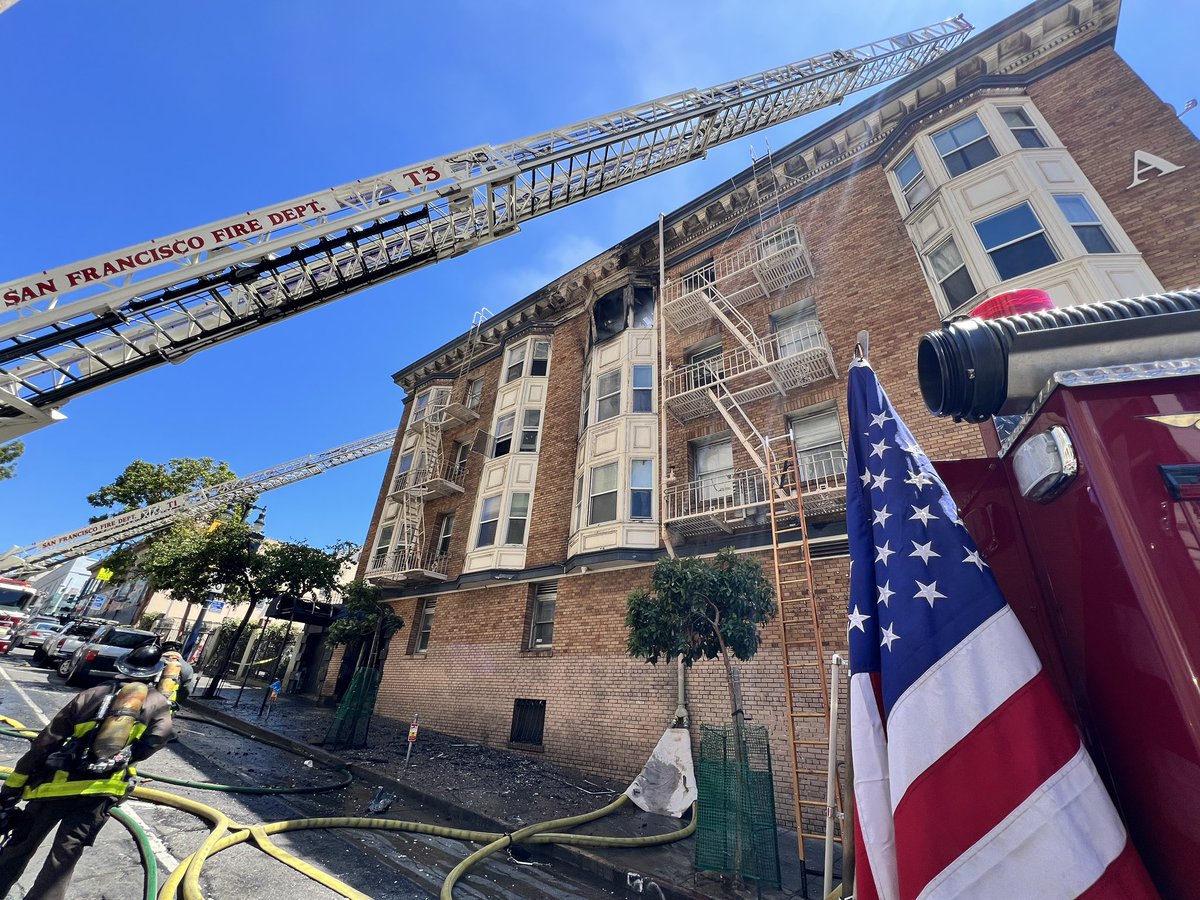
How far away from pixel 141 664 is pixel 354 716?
793 cm

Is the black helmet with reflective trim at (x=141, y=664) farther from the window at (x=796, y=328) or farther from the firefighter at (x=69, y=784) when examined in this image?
the window at (x=796, y=328)

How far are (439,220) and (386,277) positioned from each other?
1.33 m

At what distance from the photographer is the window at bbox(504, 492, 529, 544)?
16.1m

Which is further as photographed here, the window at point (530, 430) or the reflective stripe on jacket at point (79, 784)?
the window at point (530, 430)

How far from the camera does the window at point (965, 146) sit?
36.4 feet

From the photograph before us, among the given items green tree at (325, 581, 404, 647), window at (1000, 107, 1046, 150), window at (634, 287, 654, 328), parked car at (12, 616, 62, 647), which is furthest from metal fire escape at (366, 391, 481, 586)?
window at (1000, 107, 1046, 150)

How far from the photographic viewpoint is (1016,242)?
32.0 ft

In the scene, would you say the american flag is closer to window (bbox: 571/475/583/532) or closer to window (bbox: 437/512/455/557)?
window (bbox: 571/475/583/532)

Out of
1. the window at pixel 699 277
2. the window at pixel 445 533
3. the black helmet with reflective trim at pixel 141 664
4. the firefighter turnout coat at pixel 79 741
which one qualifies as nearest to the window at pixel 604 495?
the window at pixel 699 277

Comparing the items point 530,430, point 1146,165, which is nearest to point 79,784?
point 530,430

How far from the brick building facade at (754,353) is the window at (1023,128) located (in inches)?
2.3

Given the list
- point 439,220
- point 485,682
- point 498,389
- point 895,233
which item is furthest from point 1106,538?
point 498,389

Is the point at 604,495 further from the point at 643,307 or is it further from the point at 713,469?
the point at 643,307

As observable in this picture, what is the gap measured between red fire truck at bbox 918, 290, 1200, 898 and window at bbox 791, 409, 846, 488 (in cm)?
894
